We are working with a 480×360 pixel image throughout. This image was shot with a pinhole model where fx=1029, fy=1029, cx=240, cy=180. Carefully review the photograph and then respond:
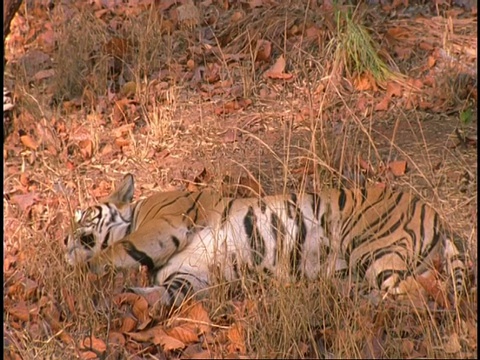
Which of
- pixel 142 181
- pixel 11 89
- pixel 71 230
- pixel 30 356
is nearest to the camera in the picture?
pixel 30 356

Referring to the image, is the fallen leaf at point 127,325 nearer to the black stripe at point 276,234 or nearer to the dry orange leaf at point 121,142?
the black stripe at point 276,234

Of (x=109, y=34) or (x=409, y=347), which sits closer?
(x=409, y=347)

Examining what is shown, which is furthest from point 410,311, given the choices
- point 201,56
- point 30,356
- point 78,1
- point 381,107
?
point 78,1

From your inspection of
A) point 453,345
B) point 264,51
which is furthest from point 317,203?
point 264,51

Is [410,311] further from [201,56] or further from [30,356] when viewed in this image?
[201,56]

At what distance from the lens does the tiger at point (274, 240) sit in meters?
4.90

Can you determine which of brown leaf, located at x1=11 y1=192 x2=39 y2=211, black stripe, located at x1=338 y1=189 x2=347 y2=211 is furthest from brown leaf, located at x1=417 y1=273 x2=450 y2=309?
brown leaf, located at x1=11 y1=192 x2=39 y2=211

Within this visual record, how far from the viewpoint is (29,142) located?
23.0 ft

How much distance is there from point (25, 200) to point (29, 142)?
0.72 metres

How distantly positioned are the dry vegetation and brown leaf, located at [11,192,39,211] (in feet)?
0.04

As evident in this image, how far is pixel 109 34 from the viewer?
7969 mm

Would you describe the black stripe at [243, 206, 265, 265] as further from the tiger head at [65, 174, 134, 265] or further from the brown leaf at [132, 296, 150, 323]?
the tiger head at [65, 174, 134, 265]

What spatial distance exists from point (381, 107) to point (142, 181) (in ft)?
5.20

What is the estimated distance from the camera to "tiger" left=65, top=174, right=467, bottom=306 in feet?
16.1
